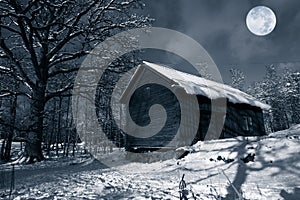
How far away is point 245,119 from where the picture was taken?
1797cm

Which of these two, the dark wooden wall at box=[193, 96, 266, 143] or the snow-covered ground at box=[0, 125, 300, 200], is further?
the dark wooden wall at box=[193, 96, 266, 143]

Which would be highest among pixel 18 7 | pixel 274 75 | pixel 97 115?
pixel 274 75

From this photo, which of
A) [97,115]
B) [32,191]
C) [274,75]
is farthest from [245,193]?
[274,75]

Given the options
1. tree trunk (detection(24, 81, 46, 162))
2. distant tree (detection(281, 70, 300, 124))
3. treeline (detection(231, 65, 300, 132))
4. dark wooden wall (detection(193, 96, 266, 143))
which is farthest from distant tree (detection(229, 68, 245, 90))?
tree trunk (detection(24, 81, 46, 162))

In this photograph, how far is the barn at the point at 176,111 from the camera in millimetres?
13516

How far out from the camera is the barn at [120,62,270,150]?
13.5 metres

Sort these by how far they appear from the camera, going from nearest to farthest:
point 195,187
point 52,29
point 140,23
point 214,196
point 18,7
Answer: point 214,196 < point 195,187 < point 18,7 < point 140,23 < point 52,29

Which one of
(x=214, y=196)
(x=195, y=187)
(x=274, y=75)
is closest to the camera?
(x=214, y=196)

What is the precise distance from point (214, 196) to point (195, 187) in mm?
897

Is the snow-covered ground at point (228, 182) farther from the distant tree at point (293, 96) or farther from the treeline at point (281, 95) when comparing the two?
the distant tree at point (293, 96)

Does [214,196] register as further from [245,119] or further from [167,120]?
[245,119]

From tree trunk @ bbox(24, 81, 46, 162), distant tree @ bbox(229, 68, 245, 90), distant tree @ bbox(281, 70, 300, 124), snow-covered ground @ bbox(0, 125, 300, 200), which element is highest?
distant tree @ bbox(229, 68, 245, 90)

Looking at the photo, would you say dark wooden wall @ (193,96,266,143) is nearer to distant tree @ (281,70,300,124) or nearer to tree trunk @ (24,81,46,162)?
tree trunk @ (24,81,46,162)

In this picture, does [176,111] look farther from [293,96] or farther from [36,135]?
[293,96]
